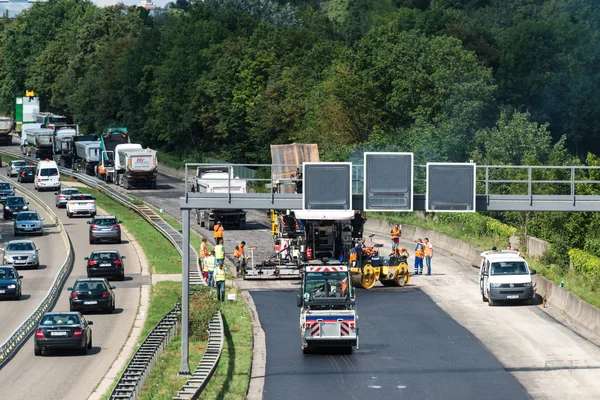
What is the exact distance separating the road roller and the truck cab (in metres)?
12.8

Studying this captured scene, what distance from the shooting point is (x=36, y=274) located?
53.3 metres

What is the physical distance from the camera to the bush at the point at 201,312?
3694cm

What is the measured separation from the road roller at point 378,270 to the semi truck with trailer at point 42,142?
220 ft

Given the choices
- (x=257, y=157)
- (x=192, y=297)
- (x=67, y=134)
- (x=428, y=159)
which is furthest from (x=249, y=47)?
(x=192, y=297)

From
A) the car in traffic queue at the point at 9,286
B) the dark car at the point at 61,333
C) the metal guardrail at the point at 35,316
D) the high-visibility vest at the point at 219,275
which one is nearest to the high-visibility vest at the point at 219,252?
the high-visibility vest at the point at 219,275

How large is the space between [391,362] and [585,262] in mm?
15111

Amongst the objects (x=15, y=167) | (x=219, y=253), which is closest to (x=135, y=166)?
(x=15, y=167)

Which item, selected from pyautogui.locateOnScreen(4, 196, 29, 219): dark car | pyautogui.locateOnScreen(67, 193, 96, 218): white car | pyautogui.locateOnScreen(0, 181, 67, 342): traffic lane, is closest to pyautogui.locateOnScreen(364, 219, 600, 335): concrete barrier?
pyautogui.locateOnScreen(0, 181, 67, 342): traffic lane

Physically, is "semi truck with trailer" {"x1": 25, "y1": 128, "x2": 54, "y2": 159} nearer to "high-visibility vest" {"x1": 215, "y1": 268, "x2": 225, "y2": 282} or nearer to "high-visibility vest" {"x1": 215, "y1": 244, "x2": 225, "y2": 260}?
"high-visibility vest" {"x1": 215, "y1": 244, "x2": 225, "y2": 260}

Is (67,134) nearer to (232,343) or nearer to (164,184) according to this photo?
(164,184)

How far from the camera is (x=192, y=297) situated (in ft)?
139

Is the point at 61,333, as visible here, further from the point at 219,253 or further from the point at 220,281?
the point at 219,253

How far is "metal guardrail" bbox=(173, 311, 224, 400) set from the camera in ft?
85.3

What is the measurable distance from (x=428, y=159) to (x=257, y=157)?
3162 cm
